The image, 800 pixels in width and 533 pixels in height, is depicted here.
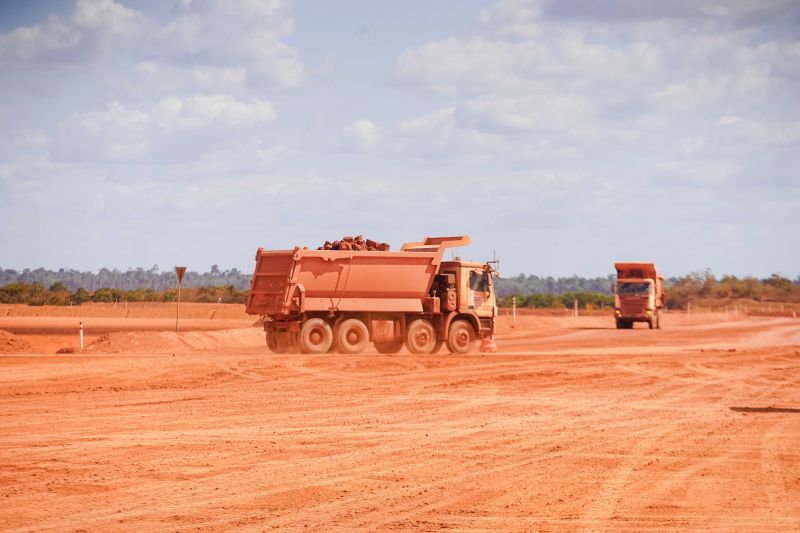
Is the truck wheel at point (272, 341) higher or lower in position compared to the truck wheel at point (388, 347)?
higher

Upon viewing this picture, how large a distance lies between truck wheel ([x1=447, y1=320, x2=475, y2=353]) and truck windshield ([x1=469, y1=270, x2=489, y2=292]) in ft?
3.70

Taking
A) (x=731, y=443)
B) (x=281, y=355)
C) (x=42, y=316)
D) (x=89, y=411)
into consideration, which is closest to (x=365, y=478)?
(x=731, y=443)

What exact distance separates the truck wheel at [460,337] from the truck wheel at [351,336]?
9.03ft

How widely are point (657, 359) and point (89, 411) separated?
60.2 feet

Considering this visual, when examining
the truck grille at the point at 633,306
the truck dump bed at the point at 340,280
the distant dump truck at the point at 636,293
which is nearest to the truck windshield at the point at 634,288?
the distant dump truck at the point at 636,293

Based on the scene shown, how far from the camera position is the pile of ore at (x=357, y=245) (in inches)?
1273

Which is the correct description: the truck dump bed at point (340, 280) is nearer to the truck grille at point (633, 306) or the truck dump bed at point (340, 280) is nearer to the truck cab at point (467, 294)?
the truck cab at point (467, 294)

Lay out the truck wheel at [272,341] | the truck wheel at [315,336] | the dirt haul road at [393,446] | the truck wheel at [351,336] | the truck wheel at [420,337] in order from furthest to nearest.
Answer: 1. the truck wheel at [420,337]
2. the truck wheel at [272,341]
3. the truck wheel at [351,336]
4. the truck wheel at [315,336]
5. the dirt haul road at [393,446]

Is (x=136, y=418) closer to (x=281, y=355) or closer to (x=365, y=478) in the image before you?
(x=365, y=478)

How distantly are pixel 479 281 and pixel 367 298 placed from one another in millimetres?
3772

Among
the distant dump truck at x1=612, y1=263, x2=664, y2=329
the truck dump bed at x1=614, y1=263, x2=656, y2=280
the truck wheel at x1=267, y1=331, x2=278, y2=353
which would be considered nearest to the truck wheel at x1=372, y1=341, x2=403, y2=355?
the truck wheel at x1=267, y1=331, x2=278, y2=353

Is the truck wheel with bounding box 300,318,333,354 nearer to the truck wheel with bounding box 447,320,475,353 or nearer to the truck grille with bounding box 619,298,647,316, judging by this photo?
the truck wheel with bounding box 447,320,475,353

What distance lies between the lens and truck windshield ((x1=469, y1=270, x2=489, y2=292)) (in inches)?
1326

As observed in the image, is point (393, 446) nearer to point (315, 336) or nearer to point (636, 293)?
point (315, 336)
